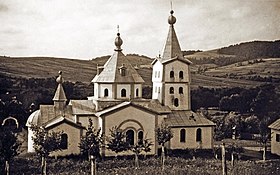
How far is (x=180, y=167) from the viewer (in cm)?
1063

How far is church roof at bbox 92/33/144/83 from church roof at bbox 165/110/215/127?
131 cm

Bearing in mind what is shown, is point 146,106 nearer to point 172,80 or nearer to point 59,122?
point 172,80

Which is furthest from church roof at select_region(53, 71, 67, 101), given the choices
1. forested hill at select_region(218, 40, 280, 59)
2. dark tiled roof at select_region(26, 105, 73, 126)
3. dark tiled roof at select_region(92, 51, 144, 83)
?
forested hill at select_region(218, 40, 280, 59)

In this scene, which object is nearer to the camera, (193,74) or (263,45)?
(263,45)

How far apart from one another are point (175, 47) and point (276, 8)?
13.8ft

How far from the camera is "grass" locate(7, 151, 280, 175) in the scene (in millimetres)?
9852

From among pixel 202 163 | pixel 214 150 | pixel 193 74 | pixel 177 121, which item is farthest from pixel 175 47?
pixel 202 163

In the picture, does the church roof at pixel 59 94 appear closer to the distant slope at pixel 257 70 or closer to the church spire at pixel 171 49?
the church spire at pixel 171 49

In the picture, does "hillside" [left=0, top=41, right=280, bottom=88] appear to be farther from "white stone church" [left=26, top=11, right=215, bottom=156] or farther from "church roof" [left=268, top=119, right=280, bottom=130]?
"church roof" [left=268, top=119, right=280, bottom=130]

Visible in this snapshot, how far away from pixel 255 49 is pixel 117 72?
390 centimetres

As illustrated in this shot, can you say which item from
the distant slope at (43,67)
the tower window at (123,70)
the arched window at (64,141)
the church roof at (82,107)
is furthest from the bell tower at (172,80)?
the arched window at (64,141)

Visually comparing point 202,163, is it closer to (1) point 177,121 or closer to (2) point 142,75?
(1) point 177,121

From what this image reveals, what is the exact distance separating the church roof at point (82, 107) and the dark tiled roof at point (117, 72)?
0.59 meters

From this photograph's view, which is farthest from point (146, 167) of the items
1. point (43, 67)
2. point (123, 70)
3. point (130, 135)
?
point (123, 70)
